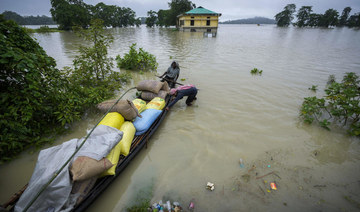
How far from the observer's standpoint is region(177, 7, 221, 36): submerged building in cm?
3459

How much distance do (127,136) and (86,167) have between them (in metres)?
1.03

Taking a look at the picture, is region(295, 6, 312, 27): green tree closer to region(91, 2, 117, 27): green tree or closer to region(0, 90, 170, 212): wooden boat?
region(91, 2, 117, 27): green tree

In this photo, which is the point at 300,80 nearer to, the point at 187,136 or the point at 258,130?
the point at 258,130

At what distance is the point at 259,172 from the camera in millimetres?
2939

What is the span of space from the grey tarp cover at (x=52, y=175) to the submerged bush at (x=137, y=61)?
706 cm

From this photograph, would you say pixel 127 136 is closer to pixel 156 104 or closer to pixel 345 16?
pixel 156 104

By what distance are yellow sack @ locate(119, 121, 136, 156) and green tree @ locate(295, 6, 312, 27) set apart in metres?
98.1

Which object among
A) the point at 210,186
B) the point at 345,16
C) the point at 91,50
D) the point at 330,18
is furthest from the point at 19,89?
the point at 345,16

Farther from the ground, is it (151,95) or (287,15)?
(287,15)

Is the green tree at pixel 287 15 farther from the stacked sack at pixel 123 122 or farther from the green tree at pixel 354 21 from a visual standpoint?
the stacked sack at pixel 123 122

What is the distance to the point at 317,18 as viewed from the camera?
218 ft

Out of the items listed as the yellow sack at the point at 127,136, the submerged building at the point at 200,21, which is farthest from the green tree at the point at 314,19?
the yellow sack at the point at 127,136

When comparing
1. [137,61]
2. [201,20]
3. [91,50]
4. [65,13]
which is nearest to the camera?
[91,50]

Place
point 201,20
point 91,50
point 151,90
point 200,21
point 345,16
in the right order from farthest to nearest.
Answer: point 345,16 → point 200,21 → point 201,20 → point 91,50 → point 151,90
